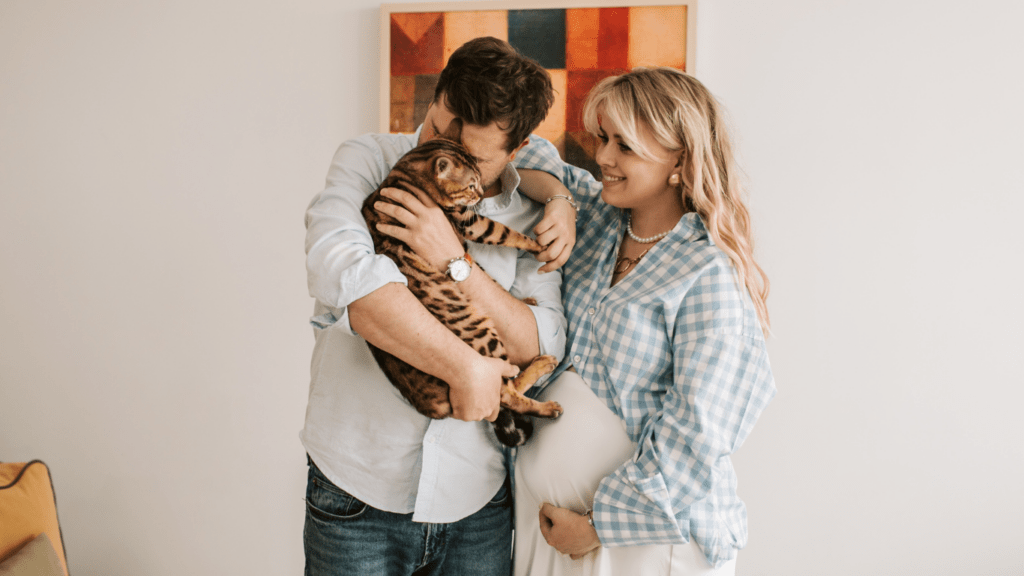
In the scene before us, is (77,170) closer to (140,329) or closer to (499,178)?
(140,329)

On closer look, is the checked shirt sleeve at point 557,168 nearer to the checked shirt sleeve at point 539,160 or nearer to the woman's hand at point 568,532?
the checked shirt sleeve at point 539,160

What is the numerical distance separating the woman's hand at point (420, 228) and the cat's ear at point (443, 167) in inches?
2.4

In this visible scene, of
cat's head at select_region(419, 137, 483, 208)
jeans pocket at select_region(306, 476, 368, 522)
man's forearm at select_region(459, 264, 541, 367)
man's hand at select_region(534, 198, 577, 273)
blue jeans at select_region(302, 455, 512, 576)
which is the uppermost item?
cat's head at select_region(419, 137, 483, 208)

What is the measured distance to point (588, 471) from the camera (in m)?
1.28

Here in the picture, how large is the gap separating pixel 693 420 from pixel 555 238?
0.49m

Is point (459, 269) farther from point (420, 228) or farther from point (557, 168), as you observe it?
point (557, 168)

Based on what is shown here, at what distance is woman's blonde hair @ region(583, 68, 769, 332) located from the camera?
4.27 ft

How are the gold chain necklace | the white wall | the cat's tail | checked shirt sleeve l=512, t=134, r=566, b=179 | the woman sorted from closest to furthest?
1. the woman
2. the cat's tail
3. the gold chain necklace
4. checked shirt sleeve l=512, t=134, r=566, b=179
5. the white wall

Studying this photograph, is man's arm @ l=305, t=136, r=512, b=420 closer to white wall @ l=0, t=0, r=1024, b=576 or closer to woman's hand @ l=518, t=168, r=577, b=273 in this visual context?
woman's hand @ l=518, t=168, r=577, b=273

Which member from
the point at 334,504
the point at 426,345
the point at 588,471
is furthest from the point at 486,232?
the point at 334,504

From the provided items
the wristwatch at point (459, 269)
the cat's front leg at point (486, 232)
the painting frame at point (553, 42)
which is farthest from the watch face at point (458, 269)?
the painting frame at point (553, 42)

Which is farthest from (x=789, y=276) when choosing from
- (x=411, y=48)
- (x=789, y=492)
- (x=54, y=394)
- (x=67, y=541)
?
(x=67, y=541)

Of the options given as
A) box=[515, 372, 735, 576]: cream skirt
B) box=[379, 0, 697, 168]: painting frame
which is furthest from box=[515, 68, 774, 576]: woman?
box=[379, 0, 697, 168]: painting frame

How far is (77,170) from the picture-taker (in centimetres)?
237
